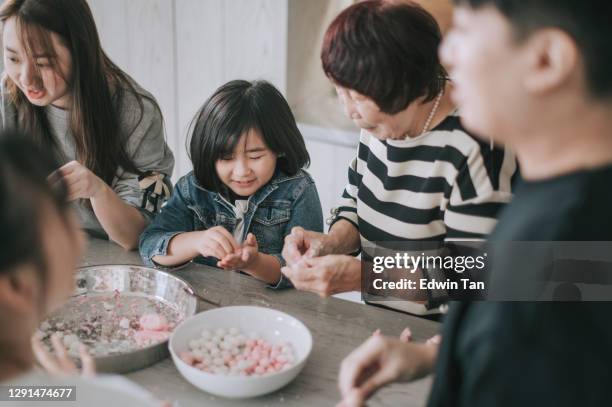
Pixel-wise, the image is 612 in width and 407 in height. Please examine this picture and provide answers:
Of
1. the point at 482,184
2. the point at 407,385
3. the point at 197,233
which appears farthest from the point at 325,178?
the point at 407,385

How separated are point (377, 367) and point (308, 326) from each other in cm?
39

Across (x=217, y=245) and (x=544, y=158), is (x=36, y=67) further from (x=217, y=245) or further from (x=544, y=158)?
(x=544, y=158)

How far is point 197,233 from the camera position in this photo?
5.08ft

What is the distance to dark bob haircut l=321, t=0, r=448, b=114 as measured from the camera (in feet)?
3.92

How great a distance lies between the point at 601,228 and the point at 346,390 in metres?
0.45

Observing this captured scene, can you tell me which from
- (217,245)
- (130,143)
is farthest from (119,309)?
(130,143)

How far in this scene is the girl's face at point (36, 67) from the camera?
5.33ft

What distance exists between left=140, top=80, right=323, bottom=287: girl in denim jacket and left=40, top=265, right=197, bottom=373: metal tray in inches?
4.4

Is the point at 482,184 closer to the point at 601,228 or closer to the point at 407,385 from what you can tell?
the point at 407,385

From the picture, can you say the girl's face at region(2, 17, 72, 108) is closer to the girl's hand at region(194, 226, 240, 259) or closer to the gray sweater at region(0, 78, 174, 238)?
the gray sweater at region(0, 78, 174, 238)

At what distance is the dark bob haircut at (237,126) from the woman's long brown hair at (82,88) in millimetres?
312

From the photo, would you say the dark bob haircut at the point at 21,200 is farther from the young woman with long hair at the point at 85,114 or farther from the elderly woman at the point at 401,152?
the young woman with long hair at the point at 85,114

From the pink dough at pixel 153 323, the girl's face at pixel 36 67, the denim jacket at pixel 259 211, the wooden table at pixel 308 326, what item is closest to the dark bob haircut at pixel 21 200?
the wooden table at pixel 308 326

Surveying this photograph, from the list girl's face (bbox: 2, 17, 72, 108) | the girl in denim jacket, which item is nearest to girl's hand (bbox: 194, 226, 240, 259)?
the girl in denim jacket
